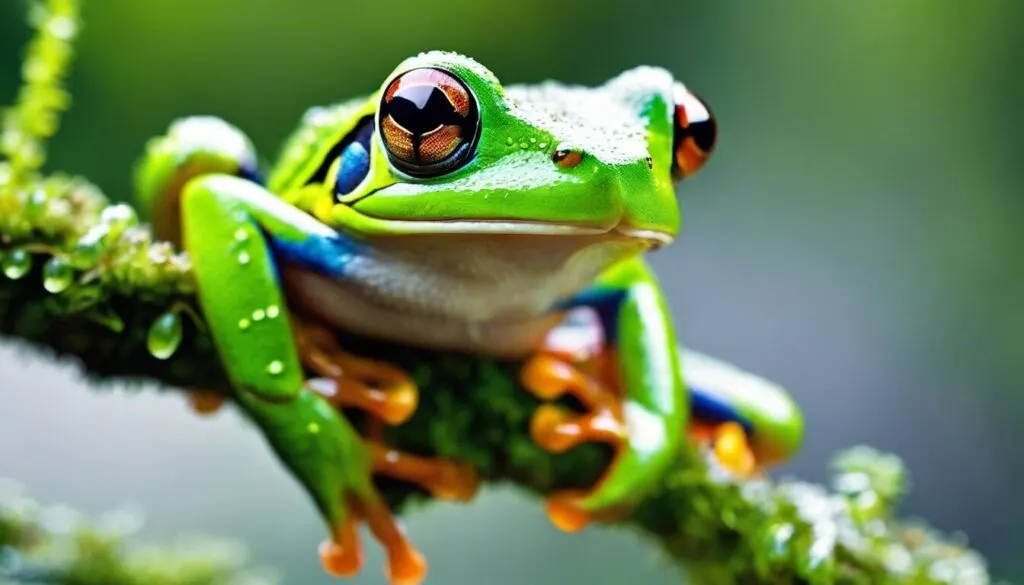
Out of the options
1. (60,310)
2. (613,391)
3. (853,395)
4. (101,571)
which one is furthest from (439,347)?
(853,395)

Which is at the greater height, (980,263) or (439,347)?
(980,263)

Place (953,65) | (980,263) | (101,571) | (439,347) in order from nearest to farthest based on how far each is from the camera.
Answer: (439,347), (101,571), (953,65), (980,263)

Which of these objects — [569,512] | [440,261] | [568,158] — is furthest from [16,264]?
[569,512]

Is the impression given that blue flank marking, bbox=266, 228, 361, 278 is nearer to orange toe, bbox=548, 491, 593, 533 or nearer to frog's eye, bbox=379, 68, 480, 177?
frog's eye, bbox=379, 68, 480, 177

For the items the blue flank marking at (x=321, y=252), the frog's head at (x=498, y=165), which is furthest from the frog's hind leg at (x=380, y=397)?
the frog's head at (x=498, y=165)

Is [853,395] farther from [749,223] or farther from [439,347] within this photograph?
[439,347]

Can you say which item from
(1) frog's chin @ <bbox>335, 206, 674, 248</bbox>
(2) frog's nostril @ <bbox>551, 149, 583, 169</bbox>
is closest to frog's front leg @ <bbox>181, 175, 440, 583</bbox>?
(1) frog's chin @ <bbox>335, 206, 674, 248</bbox>
